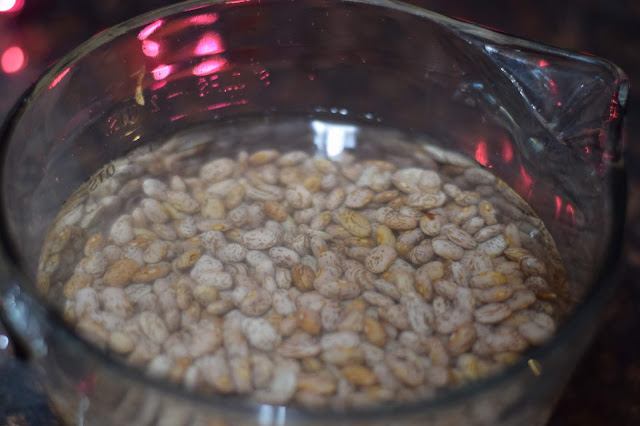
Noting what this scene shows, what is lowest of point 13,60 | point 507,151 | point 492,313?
point 492,313

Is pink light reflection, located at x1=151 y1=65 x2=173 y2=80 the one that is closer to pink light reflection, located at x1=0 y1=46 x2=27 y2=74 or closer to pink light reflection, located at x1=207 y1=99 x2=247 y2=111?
pink light reflection, located at x1=207 y1=99 x2=247 y2=111

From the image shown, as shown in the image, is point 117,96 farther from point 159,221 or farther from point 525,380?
point 525,380

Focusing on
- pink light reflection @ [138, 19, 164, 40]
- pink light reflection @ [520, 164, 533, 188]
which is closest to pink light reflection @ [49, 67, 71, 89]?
pink light reflection @ [138, 19, 164, 40]

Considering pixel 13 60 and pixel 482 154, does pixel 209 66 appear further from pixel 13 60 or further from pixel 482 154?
pixel 13 60

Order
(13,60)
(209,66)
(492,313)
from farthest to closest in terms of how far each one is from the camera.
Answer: (13,60), (209,66), (492,313)

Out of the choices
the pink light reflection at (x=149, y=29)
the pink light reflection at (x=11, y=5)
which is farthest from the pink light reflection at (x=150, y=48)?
the pink light reflection at (x=11, y=5)

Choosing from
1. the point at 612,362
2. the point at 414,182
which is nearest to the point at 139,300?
the point at 414,182

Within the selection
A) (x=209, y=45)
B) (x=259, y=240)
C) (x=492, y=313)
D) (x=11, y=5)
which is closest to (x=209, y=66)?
(x=209, y=45)
